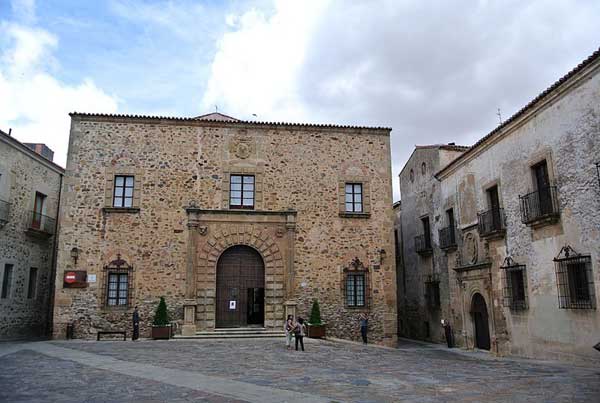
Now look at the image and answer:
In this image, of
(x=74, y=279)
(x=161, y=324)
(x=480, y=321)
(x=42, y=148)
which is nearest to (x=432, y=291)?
(x=480, y=321)

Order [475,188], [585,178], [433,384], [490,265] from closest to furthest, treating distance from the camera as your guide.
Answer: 1. [433,384]
2. [585,178]
3. [490,265]
4. [475,188]

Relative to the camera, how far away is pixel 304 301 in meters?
19.2

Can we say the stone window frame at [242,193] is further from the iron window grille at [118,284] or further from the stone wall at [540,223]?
the stone wall at [540,223]

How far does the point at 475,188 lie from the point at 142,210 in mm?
13105

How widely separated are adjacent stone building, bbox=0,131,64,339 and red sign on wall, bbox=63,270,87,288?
8.91 ft

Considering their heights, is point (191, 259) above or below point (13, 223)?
below

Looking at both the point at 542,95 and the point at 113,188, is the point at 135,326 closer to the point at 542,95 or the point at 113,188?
the point at 113,188

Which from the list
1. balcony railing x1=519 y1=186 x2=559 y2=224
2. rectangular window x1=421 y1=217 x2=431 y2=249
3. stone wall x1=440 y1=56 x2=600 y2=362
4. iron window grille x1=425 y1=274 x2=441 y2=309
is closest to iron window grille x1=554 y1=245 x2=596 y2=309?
stone wall x1=440 y1=56 x2=600 y2=362

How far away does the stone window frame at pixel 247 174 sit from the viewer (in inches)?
776

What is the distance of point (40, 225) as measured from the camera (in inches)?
851

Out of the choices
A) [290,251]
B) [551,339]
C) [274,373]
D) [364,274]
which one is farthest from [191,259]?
[551,339]

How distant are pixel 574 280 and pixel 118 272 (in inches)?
609

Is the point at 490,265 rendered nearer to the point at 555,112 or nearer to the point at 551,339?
the point at 551,339

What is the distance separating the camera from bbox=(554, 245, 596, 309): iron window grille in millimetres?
12414
